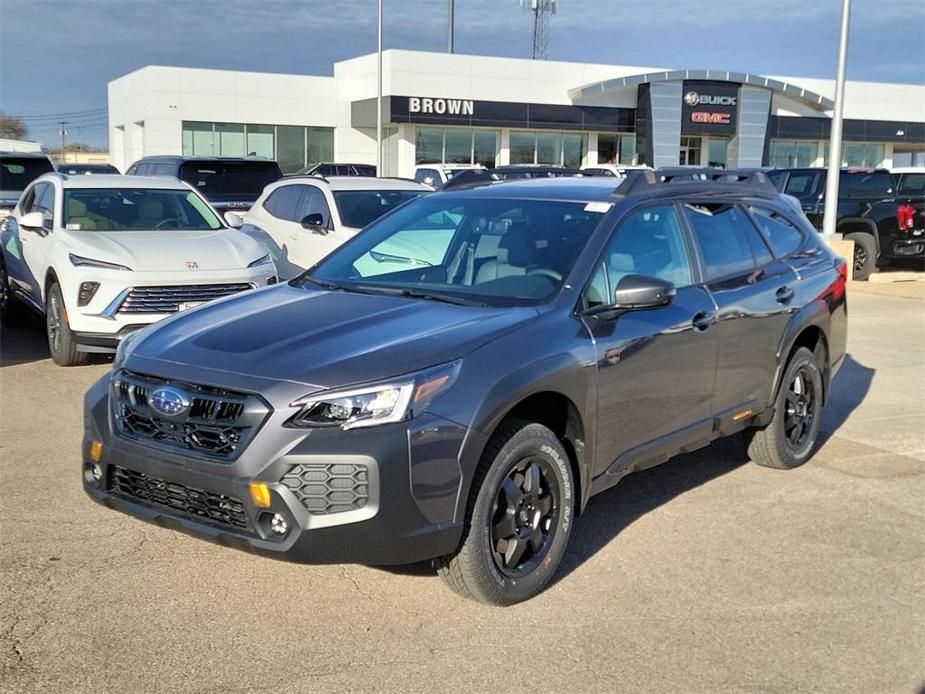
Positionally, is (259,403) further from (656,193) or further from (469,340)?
(656,193)

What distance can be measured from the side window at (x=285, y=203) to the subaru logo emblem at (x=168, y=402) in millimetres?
8172

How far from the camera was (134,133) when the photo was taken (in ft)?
159

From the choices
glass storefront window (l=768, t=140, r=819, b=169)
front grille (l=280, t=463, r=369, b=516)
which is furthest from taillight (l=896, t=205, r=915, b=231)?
glass storefront window (l=768, t=140, r=819, b=169)

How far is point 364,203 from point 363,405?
8207 millimetres

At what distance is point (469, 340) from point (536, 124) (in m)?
44.8

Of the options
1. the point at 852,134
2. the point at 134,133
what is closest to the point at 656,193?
the point at 134,133

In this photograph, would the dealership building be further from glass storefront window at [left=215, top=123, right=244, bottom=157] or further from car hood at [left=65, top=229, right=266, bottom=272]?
car hood at [left=65, top=229, right=266, bottom=272]

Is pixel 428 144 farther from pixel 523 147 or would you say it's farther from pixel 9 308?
pixel 9 308

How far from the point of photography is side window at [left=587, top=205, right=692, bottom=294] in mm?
4766

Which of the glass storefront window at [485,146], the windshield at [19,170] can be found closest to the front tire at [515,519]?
the windshield at [19,170]

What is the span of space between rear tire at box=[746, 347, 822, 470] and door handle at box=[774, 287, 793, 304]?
404mm

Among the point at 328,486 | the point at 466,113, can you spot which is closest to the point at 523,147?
the point at 466,113

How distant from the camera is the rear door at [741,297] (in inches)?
212

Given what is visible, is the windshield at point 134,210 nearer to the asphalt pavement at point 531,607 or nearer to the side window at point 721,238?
the asphalt pavement at point 531,607
